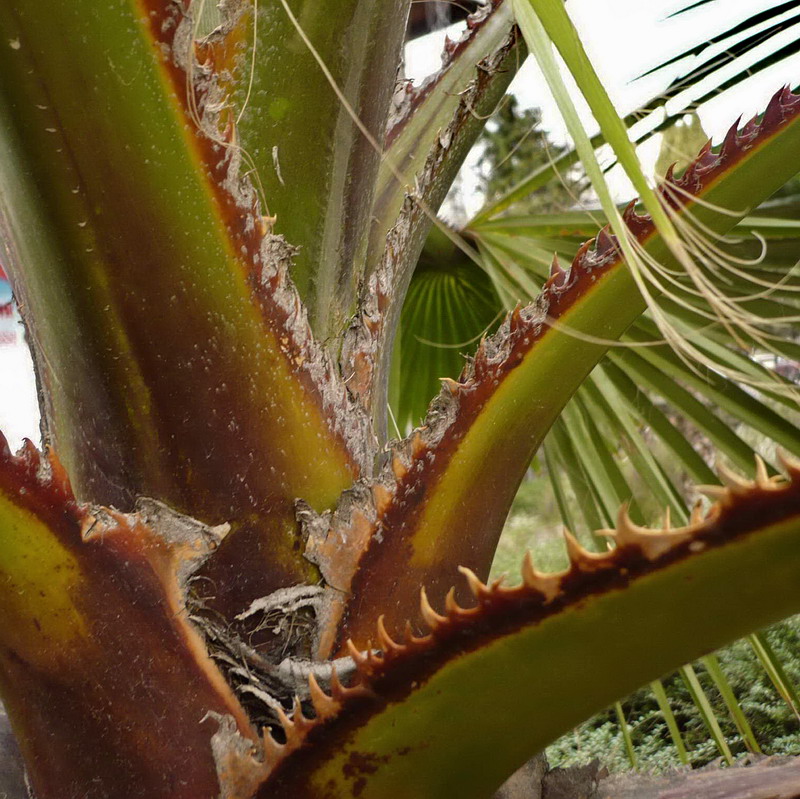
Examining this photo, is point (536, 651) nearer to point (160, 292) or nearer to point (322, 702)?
point (322, 702)

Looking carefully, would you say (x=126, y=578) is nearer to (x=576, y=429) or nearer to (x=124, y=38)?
(x=124, y=38)

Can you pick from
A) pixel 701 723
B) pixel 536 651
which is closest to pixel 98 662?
pixel 536 651

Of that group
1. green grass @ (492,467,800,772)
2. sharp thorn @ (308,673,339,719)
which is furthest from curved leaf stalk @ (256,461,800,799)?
green grass @ (492,467,800,772)

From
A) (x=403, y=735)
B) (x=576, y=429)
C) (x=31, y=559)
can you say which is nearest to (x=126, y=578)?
(x=31, y=559)

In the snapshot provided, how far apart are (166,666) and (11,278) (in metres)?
0.32

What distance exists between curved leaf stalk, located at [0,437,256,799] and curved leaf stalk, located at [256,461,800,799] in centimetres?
6

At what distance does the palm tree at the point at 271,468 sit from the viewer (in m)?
0.45

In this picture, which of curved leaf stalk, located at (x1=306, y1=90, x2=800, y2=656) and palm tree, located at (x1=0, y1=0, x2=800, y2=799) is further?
curved leaf stalk, located at (x1=306, y1=90, x2=800, y2=656)

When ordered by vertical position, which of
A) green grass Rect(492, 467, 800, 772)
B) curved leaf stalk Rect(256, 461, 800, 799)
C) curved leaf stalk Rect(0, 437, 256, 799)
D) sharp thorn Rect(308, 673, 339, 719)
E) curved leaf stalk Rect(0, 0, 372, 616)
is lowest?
green grass Rect(492, 467, 800, 772)

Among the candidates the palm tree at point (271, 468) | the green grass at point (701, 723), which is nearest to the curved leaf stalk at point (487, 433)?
the palm tree at point (271, 468)

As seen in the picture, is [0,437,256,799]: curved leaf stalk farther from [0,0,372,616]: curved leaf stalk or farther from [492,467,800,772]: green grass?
[492,467,800,772]: green grass

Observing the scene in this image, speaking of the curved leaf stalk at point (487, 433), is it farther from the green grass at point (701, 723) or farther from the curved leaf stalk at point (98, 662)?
the green grass at point (701, 723)

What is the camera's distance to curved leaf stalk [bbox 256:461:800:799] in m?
0.39

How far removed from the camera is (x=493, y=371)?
2.06 ft
